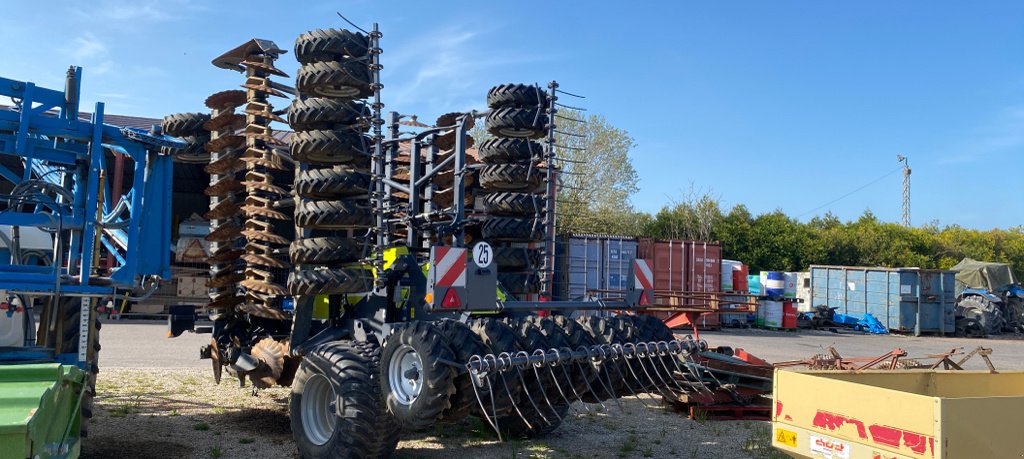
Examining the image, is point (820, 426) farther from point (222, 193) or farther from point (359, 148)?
point (222, 193)

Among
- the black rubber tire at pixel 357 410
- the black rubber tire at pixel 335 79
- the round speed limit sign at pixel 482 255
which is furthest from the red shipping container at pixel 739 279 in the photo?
the black rubber tire at pixel 357 410

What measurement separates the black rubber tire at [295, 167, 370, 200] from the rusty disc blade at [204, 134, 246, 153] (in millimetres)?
2337

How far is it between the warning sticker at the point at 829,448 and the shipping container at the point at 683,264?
2006cm

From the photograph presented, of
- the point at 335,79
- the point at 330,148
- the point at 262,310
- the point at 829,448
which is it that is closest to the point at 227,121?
the point at 262,310

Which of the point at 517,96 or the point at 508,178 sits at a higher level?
the point at 517,96

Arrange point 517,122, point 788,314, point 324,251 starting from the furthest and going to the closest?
1. point 788,314
2. point 517,122
3. point 324,251

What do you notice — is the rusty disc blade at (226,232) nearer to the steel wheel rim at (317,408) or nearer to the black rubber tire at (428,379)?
the steel wheel rim at (317,408)

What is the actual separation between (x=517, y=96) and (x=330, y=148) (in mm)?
2656

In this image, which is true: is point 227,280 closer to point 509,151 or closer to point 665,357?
point 509,151

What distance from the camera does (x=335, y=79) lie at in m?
7.34

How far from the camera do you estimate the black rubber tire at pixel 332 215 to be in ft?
23.3

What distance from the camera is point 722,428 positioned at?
8.69 metres

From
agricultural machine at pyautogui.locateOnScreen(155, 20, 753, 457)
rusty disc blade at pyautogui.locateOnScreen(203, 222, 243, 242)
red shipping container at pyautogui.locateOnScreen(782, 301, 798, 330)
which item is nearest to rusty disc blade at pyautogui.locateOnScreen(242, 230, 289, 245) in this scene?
agricultural machine at pyautogui.locateOnScreen(155, 20, 753, 457)

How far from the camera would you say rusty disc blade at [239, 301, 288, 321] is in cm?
824
